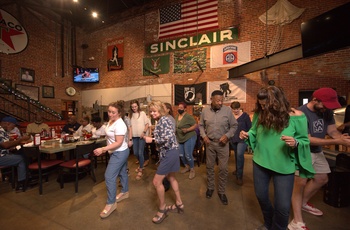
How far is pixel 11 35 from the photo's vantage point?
7.86 m

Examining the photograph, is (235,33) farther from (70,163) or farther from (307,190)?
(70,163)

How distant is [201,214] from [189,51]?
7.28 m

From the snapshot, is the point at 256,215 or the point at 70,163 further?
the point at 70,163

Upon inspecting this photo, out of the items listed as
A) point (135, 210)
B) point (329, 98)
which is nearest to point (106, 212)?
point (135, 210)

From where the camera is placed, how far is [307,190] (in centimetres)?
235

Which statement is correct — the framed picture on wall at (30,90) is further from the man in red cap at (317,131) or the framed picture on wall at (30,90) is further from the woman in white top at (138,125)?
the man in red cap at (317,131)

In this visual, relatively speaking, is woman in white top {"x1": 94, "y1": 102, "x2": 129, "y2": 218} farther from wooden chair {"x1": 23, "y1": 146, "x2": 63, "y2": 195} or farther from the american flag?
the american flag

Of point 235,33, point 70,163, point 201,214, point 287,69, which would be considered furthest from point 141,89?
point 201,214

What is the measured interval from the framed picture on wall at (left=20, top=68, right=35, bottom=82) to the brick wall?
19 cm

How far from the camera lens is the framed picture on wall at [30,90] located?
817 centimetres

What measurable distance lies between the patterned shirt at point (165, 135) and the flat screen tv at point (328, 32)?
381 cm

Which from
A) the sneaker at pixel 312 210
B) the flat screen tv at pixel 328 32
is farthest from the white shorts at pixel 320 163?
Answer: the flat screen tv at pixel 328 32

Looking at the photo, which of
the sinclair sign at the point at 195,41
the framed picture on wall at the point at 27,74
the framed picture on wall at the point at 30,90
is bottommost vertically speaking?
the framed picture on wall at the point at 30,90

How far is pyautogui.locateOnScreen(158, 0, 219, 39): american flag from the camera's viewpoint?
7433mm
